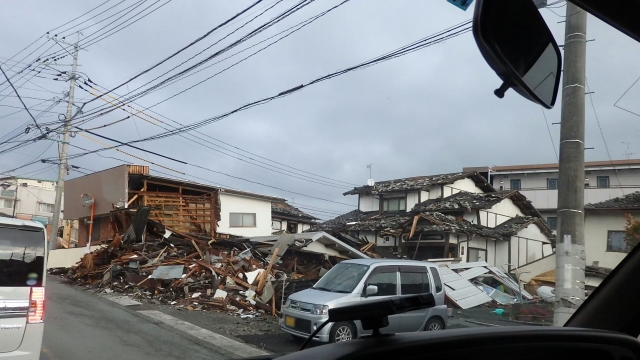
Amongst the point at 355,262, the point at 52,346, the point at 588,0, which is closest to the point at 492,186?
the point at 355,262

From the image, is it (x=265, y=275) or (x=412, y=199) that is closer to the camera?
(x=265, y=275)

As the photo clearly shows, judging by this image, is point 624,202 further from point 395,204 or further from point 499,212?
point 395,204

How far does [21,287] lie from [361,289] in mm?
6662

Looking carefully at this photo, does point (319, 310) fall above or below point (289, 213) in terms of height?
below

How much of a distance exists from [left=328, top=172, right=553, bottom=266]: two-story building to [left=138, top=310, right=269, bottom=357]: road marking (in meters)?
12.9

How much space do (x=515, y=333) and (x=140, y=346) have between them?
32.3ft

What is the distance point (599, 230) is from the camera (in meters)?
5.95

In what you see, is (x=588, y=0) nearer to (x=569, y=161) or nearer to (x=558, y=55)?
(x=558, y=55)

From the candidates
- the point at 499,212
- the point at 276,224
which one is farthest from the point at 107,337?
the point at 276,224

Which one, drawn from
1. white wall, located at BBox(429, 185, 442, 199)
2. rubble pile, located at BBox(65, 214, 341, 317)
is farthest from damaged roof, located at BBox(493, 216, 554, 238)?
rubble pile, located at BBox(65, 214, 341, 317)

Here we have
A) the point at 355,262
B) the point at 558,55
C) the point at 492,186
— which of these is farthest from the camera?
the point at 492,186

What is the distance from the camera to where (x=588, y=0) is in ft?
7.19

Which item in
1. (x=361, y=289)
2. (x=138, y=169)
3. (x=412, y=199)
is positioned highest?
(x=138, y=169)

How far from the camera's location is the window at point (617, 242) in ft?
12.5
